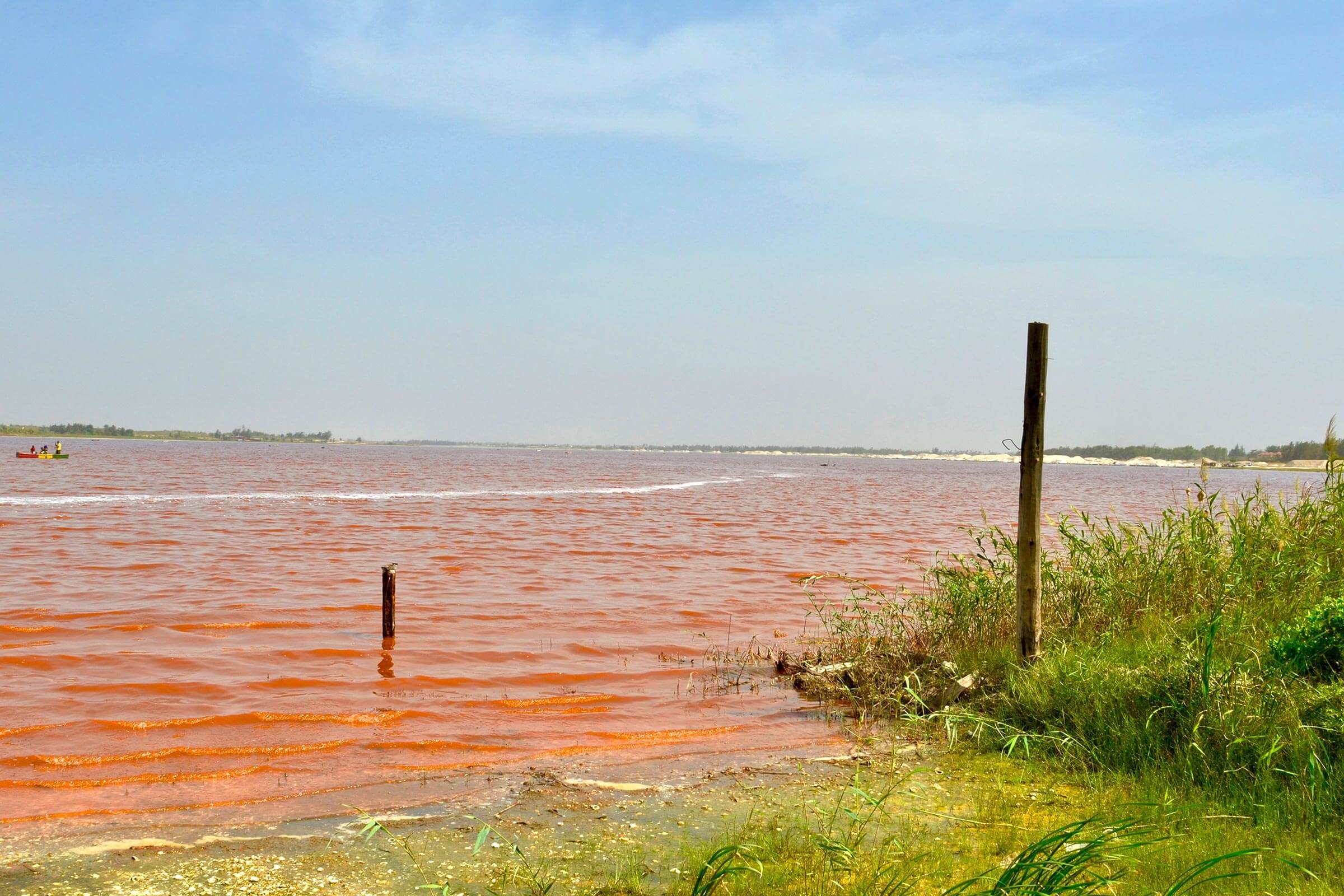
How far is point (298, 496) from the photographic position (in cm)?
4225

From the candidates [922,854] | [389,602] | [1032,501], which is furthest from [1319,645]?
[389,602]

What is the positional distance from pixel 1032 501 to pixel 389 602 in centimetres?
823

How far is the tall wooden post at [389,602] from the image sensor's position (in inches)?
483

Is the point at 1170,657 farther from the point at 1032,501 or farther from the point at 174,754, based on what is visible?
the point at 174,754

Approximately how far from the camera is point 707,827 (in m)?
6.13

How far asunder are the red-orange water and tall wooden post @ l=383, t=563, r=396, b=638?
265 millimetres

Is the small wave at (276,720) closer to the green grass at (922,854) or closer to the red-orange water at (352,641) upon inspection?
the red-orange water at (352,641)

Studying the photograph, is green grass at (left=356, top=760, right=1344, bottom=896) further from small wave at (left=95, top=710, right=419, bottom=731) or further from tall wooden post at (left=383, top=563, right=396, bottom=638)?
tall wooden post at (left=383, top=563, right=396, bottom=638)

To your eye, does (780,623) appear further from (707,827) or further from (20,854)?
(20,854)

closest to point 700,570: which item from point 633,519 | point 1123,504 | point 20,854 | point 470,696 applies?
point 470,696

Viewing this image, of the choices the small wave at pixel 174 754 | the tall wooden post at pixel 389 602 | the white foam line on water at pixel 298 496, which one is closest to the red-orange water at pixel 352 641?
the small wave at pixel 174 754

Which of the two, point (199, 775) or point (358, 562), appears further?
point (358, 562)

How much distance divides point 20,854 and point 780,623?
1059cm

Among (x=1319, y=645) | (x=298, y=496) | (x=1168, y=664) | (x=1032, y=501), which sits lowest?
(x=298, y=496)
